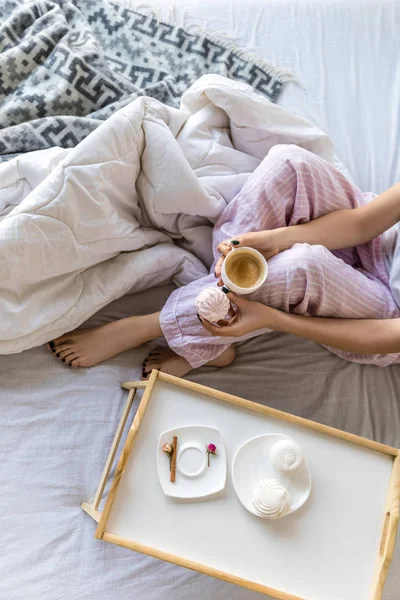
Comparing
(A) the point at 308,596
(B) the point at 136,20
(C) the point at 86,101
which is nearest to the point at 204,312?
(A) the point at 308,596

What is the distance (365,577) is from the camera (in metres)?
0.81

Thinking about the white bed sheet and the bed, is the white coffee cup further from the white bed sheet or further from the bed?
the white bed sheet

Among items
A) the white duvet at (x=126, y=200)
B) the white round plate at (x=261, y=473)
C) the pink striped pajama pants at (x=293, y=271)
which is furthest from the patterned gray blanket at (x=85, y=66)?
the white round plate at (x=261, y=473)

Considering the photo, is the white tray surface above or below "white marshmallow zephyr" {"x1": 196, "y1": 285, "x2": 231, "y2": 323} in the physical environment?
below

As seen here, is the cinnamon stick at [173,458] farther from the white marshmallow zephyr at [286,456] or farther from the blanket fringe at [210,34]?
the blanket fringe at [210,34]

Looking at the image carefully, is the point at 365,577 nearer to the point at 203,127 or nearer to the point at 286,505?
the point at 286,505

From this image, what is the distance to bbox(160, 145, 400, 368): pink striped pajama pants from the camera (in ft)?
3.26

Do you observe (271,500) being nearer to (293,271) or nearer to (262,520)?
(262,520)

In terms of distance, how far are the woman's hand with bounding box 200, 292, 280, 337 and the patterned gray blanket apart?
525 mm

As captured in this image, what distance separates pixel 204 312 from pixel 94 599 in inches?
21.1

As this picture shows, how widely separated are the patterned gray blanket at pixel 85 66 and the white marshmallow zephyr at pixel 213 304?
1.65 ft

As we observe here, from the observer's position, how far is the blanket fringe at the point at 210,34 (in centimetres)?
134

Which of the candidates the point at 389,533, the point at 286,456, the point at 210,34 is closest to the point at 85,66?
the point at 210,34

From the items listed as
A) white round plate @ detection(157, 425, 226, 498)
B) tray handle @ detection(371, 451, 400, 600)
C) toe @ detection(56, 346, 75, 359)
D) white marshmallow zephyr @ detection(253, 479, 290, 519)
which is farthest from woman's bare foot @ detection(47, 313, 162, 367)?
tray handle @ detection(371, 451, 400, 600)
